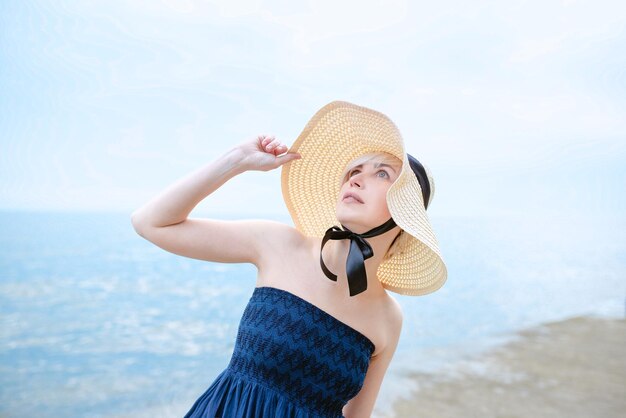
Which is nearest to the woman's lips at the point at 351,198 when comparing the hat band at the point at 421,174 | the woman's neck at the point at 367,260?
the woman's neck at the point at 367,260

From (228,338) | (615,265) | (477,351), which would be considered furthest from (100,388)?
(615,265)

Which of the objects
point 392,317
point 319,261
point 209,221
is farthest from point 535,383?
point 209,221

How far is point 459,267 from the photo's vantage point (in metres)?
24.9

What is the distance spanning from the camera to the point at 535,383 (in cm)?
691

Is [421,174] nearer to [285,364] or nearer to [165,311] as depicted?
A: [285,364]

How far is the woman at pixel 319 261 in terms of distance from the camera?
1458 millimetres

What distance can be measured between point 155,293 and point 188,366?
8.99 meters

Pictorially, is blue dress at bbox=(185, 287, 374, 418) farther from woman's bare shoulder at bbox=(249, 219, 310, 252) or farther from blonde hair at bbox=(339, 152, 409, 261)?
blonde hair at bbox=(339, 152, 409, 261)

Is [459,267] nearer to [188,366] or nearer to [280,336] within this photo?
[188,366]

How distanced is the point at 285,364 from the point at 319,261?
0.99 feet

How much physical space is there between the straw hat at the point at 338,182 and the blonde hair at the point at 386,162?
0.02 metres

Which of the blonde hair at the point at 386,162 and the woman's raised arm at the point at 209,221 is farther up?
the blonde hair at the point at 386,162

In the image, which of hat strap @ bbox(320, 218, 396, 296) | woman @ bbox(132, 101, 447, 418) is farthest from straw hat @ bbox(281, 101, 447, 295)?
hat strap @ bbox(320, 218, 396, 296)

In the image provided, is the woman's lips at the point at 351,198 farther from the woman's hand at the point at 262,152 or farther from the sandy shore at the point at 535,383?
the sandy shore at the point at 535,383
